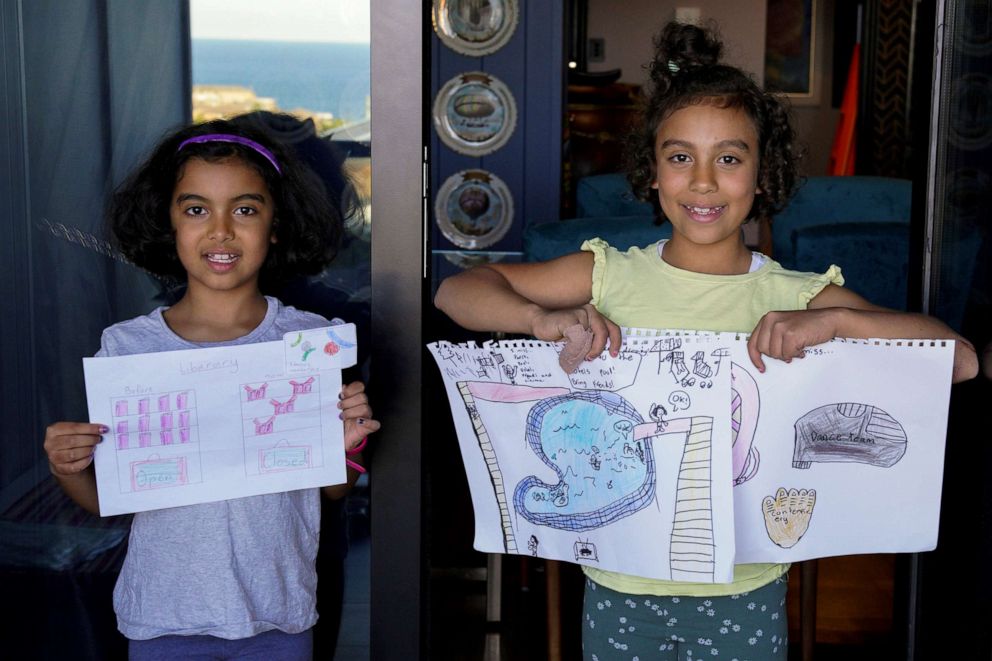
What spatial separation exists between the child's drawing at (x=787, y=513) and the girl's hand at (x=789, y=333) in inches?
7.5

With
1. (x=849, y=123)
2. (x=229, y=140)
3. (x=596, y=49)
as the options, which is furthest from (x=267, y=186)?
(x=849, y=123)

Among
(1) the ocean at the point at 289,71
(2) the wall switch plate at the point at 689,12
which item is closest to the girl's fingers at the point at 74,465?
(1) the ocean at the point at 289,71

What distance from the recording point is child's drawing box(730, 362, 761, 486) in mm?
1437

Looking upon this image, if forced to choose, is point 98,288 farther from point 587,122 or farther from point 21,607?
point 587,122

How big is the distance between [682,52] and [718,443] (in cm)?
59

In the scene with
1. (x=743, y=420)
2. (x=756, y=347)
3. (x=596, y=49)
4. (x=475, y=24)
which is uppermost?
(x=596, y=49)

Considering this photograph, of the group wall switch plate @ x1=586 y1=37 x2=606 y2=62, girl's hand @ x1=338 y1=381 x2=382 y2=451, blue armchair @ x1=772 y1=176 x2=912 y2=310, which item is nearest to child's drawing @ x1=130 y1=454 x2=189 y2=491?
girl's hand @ x1=338 y1=381 x2=382 y2=451

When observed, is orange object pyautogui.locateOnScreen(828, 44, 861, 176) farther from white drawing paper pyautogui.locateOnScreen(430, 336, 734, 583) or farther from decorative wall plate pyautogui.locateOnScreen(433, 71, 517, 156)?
white drawing paper pyautogui.locateOnScreen(430, 336, 734, 583)

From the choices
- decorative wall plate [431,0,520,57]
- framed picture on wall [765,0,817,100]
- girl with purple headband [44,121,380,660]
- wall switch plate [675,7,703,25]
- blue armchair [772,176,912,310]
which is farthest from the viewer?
framed picture on wall [765,0,817,100]

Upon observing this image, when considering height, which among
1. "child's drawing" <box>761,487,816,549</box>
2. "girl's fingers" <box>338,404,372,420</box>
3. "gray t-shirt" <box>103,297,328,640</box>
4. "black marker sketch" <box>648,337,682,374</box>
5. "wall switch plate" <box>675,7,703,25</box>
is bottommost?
"gray t-shirt" <box>103,297,328,640</box>

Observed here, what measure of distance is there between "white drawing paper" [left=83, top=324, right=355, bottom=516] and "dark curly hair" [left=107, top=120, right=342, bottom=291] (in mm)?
227

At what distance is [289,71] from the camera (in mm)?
1593

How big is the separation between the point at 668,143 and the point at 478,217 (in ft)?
12.0

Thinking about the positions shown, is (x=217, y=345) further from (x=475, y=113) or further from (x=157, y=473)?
(x=475, y=113)
